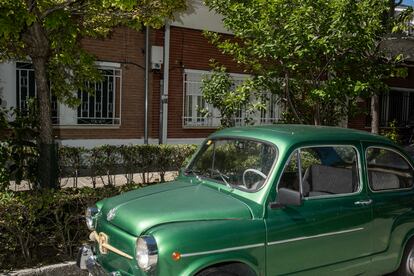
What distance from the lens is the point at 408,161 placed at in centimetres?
498

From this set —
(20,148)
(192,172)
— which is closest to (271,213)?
(192,172)

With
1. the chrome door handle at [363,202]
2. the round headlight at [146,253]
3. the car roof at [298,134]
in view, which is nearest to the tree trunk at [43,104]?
the car roof at [298,134]

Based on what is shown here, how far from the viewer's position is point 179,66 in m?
14.0

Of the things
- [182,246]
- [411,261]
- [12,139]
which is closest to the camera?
[182,246]

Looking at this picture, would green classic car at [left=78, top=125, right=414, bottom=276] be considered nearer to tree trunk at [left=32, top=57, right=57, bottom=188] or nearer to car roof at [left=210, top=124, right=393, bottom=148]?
car roof at [left=210, top=124, right=393, bottom=148]

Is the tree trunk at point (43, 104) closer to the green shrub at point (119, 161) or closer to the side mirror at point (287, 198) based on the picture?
the green shrub at point (119, 161)

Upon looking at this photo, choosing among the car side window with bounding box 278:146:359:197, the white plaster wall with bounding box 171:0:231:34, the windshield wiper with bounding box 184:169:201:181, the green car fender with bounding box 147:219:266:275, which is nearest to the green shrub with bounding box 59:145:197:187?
the windshield wiper with bounding box 184:169:201:181

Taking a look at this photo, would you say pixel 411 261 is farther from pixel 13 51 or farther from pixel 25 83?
pixel 25 83

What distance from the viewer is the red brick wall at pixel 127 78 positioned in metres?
12.7

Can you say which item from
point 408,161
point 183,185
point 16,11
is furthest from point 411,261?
point 16,11

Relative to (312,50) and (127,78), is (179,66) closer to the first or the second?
(127,78)

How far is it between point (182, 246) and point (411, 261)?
9.06 feet

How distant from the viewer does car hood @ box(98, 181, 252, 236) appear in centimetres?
369

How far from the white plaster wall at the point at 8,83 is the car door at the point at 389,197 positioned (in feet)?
29.9
